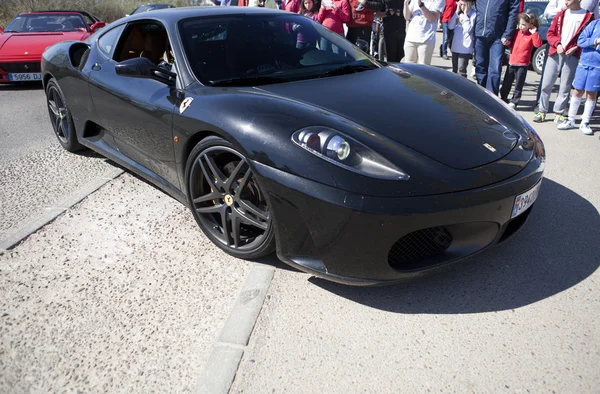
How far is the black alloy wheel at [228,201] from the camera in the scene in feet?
8.58

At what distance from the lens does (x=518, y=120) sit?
121 inches

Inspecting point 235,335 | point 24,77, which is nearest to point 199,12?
point 235,335

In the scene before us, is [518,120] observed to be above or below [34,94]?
above

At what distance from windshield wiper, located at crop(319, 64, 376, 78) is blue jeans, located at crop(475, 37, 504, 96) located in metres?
3.67

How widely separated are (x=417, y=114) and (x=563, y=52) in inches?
160

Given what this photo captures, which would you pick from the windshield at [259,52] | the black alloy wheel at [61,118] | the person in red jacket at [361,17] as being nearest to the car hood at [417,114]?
the windshield at [259,52]

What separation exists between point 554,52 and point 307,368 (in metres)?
5.56

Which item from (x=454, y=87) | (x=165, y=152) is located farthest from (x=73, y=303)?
(x=454, y=87)

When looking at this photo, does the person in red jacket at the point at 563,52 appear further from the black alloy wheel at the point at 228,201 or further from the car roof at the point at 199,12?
the black alloy wheel at the point at 228,201

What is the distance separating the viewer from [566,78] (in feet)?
19.4

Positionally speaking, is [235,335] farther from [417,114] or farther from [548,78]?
[548,78]

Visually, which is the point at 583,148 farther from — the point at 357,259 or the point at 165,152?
the point at 165,152

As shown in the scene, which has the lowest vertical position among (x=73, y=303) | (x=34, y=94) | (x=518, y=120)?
(x=34, y=94)

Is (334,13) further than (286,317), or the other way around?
(334,13)
